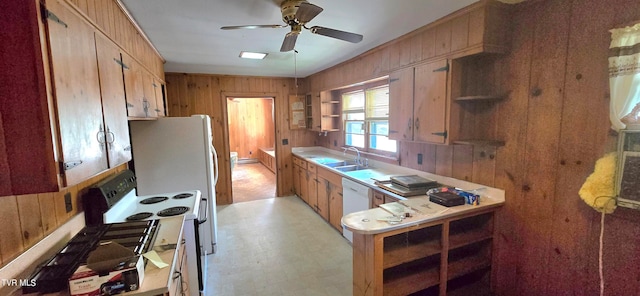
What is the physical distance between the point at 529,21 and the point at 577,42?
1.12ft

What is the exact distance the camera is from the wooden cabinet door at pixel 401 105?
99.2 inches

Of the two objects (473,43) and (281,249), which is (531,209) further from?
(281,249)

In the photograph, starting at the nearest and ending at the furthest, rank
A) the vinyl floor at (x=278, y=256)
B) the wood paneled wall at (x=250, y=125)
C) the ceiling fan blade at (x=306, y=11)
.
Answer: the ceiling fan blade at (x=306, y=11) < the vinyl floor at (x=278, y=256) < the wood paneled wall at (x=250, y=125)

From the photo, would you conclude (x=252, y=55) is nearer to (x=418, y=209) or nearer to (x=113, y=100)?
(x=113, y=100)

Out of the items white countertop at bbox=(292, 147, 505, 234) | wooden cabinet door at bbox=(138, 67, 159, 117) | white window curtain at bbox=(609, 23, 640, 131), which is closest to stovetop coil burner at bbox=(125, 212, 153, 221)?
wooden cabinet door at bbox=(138, 67, 159, 117)

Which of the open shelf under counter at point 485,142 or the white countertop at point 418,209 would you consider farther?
the open shelf under counter at point 485,142

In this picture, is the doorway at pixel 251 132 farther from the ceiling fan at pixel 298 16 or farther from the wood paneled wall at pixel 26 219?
the wood paneled wall at pixel 26 219

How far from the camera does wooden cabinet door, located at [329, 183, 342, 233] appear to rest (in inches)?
134

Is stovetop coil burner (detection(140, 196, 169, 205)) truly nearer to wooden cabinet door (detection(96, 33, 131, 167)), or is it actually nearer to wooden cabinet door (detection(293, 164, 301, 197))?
wooden cabinet door (detection(96, 33, 131, 167))

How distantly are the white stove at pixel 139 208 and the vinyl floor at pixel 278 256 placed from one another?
16.9 inches

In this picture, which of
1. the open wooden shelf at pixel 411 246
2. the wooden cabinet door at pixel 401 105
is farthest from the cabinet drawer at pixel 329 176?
the open wooden shelf at pixel 411 246

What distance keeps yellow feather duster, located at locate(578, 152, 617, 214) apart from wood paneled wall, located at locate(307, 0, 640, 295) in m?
0.06

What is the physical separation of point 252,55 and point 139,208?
218 centimetres

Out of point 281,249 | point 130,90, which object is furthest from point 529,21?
point 281,249
